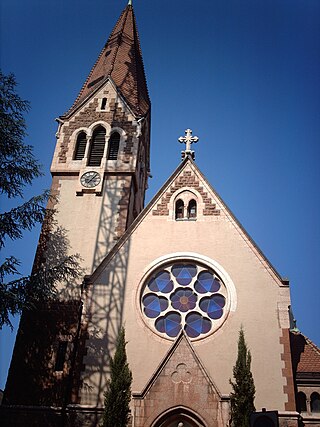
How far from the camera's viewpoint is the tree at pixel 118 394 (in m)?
13.0

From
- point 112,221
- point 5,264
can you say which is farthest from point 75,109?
point 5,264

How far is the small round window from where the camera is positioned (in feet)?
52.1

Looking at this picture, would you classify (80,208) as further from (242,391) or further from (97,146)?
(242,391)

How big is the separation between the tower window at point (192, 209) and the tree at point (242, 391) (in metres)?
5.87

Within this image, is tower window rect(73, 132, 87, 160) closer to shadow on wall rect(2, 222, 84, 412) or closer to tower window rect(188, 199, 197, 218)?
shadow on wall rect(2, 222, 84, 412)

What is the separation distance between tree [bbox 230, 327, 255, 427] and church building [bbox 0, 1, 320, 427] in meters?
0.34

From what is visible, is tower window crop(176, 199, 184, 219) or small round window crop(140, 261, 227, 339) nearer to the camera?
small round window crop(140, 261, 227, 339)

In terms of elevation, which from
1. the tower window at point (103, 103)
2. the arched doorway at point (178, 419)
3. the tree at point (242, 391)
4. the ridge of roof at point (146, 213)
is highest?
the tower window at point (103, 103)

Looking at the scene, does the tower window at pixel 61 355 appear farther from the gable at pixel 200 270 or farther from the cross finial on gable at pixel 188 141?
the cross finial on gable at pixel 188 141

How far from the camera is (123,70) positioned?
89.8ft

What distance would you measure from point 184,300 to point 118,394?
4152mm

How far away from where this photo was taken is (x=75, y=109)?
24.4 metres

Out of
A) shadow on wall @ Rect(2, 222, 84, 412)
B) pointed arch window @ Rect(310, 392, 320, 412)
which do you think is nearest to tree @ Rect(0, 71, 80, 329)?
shadow on wall @ Rect(2, 222, 84, 412)

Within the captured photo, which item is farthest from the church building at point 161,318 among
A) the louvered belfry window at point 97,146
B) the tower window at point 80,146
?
the tower window at point 80,146
